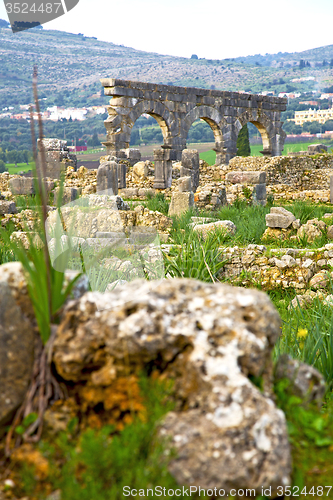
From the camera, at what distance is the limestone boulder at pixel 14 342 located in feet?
4.50

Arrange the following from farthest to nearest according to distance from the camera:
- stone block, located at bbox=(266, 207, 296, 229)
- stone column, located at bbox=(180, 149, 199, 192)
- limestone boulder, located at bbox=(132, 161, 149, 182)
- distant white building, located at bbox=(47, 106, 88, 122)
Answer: limestone boulder, located at bbox=(132, 161, 149, 182)
stone column, located at bbox=(180, 149, 199, 192)
stone block, located at bbox=(266, 207, 296, 229)
distant white building, located at bbox=(47, 106, 88, 122)

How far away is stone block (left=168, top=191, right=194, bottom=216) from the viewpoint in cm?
1005

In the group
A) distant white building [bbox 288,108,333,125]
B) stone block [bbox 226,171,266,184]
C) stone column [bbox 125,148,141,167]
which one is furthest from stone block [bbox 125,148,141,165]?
distant white building [bbox 288,108,333,125]

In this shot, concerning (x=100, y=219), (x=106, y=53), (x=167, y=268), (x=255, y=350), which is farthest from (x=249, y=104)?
(x=106, y=53)

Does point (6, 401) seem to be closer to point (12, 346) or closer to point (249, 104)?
point (12, 346)

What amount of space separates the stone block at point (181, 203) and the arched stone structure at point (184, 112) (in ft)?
19.7

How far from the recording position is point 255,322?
1405 mm

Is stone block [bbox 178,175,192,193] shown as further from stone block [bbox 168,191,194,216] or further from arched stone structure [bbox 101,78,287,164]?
arched stone structure [bbox 101,78,287,164]

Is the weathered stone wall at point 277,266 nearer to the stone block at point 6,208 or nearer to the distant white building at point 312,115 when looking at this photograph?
the stone block at point 6,208

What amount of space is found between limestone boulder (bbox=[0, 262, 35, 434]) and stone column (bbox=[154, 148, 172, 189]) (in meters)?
14.7

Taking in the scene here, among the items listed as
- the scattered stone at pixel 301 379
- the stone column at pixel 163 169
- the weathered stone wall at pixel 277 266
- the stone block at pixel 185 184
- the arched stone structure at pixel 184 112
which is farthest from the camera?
the arched stone structure at pixel 184 112

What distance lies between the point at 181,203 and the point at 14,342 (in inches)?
352

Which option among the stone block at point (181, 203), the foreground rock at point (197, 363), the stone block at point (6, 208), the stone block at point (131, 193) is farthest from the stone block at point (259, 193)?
the foreground rock at point (197, 363)

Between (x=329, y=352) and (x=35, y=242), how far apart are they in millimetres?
1822
